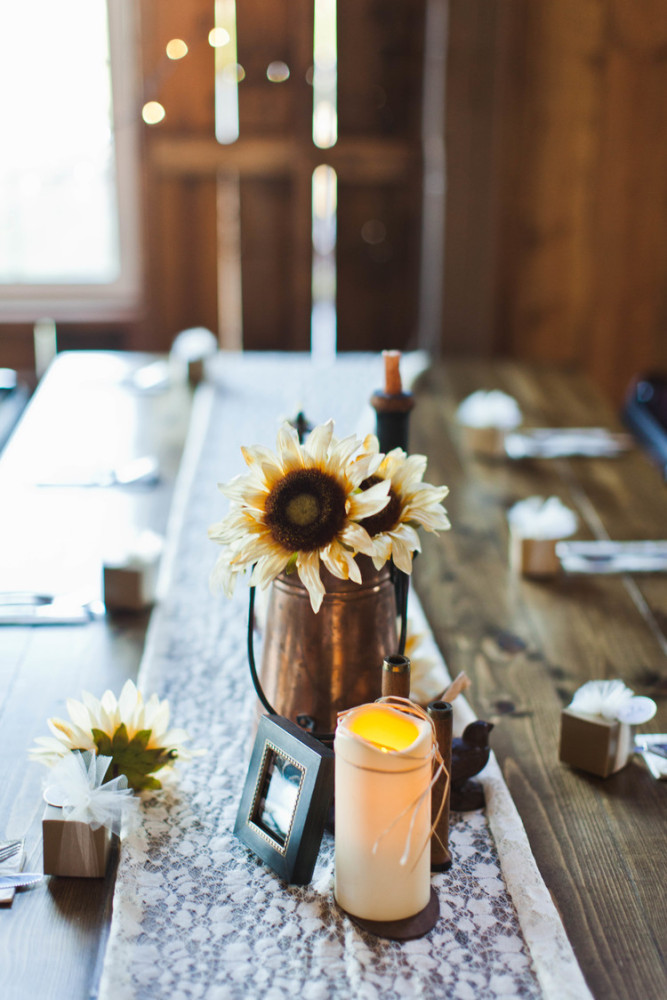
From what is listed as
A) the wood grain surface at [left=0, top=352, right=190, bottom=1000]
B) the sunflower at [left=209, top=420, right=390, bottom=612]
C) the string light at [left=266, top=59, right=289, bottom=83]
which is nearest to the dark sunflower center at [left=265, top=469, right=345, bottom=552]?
the sunflower at [left=209, top=420, right=390, bottom=612]

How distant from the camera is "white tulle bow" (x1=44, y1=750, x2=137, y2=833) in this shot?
887 mm

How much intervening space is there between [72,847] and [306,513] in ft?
1.13

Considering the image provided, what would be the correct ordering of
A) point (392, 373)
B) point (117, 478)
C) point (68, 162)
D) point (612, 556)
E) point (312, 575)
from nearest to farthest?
point (312, 575) < point (392, 373) < point (612, 556) < point (117, 478) < point (68, 162)

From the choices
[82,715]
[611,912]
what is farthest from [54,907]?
[611,912]

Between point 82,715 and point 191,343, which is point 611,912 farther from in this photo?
point 191,343

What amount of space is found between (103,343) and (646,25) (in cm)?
215

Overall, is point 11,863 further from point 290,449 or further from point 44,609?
point 44,609

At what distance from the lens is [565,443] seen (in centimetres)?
225

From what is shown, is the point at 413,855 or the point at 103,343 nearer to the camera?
the point at 413,855

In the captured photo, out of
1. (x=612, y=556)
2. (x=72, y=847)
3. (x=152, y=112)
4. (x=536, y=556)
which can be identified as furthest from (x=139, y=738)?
(x=152, y=112)

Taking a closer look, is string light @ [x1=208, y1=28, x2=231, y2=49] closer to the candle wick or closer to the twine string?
the candle wick

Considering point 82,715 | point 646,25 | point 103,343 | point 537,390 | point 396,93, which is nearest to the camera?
point 82,715

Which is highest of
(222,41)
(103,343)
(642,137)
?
(222,41)

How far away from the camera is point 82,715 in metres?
0.97
